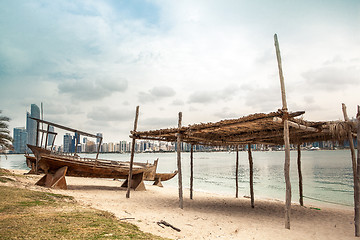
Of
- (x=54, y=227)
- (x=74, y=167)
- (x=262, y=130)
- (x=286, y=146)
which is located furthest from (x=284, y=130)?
(x=74, y=167)

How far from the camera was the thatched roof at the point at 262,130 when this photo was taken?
627 cm

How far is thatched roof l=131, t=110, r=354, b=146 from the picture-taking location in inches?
247

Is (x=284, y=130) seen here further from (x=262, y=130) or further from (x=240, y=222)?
(x=240, y=222)

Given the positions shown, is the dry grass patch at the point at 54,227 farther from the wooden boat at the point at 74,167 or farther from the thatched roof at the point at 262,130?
the wooden boat at the point at 74,167

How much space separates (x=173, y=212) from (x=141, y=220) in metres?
2.00

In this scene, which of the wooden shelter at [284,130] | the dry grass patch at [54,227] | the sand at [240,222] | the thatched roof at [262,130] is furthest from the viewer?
the thatched roof at [262,130]

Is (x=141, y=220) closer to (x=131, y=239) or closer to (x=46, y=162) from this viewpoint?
(x=131, y=239)

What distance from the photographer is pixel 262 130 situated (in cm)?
816

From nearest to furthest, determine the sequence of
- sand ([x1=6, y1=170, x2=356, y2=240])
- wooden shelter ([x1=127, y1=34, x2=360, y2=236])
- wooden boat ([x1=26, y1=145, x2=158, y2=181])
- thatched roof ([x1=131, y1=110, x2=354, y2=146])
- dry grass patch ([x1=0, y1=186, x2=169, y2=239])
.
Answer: dry grass patch ([x1=0, y1=186, x2=169, y2=239]) → sand ([x1=6, y1=170, x2=356, y2=240]) → wooden shelter ([x1=127, y1=34, x2=360, y2=236]) → thatched roof ([x1=131, y1=110, x2=354, y2=146]) → wooden boat ([x1=26, y1=145, x2=158, y2=181])

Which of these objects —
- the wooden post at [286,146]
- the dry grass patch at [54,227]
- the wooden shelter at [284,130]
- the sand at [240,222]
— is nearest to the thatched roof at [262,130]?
the wooden shelter at [284,130]

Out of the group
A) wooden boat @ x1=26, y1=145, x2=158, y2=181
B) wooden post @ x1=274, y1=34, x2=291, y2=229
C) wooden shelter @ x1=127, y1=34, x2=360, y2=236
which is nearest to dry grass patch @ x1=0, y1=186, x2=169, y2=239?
wooden post @ x1=274, y1=34, x2=291, y2=229

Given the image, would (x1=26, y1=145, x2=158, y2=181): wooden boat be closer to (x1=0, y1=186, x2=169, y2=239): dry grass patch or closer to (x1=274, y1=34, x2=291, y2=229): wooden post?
(x1=0, y1=186, x2=169, y2=239): dry grass patch

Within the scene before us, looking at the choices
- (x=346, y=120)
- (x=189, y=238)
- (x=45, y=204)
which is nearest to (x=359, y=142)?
(x=346, y=120)

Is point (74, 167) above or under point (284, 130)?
under
